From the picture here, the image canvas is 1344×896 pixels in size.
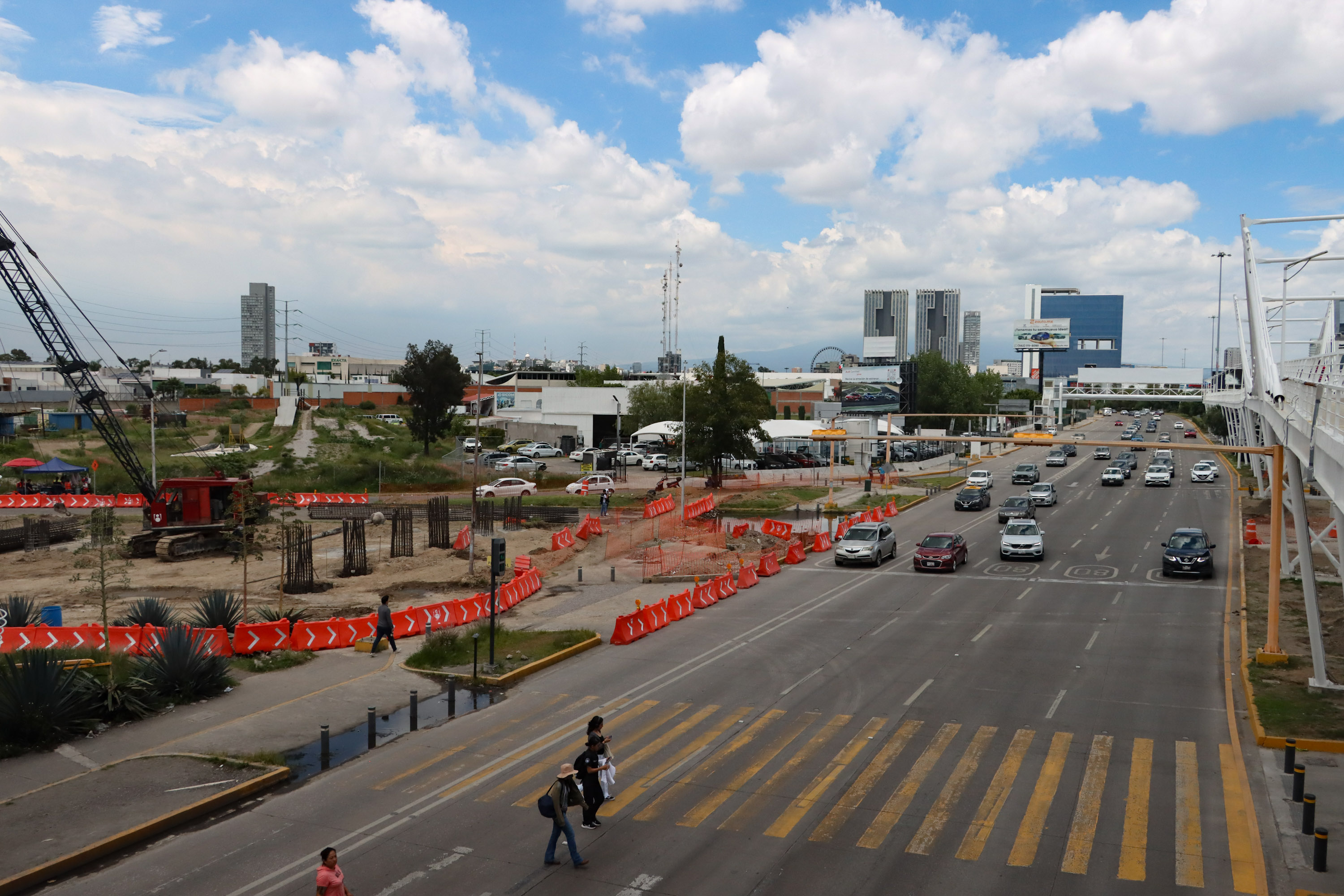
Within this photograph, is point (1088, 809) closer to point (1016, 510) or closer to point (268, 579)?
point (268, 579)

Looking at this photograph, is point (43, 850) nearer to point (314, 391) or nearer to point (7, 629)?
point (7, 629)

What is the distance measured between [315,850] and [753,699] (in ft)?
29.1

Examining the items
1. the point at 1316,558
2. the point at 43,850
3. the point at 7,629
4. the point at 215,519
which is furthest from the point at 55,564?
the point at 1316,558

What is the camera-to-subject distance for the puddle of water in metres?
15.1

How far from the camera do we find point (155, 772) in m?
14.4

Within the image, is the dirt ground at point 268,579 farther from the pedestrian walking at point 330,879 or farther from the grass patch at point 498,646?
the pedestrian walking at point 330,879

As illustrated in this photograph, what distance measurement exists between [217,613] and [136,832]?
1137 cm

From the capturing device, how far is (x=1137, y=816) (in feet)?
41.9

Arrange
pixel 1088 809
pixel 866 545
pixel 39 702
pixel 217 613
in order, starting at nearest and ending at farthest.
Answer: pixel 1088 809
pixel 39 702
pixel 217 613
pixel 866 545

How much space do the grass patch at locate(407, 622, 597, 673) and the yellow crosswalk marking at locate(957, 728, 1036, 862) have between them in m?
10.4

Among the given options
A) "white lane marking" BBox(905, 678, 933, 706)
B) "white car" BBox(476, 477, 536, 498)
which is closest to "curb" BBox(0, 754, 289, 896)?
"white lane marking" BBox(905, 678, 933, 706)

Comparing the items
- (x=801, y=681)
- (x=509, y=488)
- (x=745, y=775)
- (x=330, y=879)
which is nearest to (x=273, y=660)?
(x=801, y=681)

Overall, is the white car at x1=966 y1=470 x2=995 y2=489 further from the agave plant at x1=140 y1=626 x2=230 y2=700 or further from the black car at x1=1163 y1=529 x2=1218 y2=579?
the agave plant at x1=140 y1=626 x2=230 y2=700

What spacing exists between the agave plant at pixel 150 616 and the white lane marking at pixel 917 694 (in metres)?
16.6
